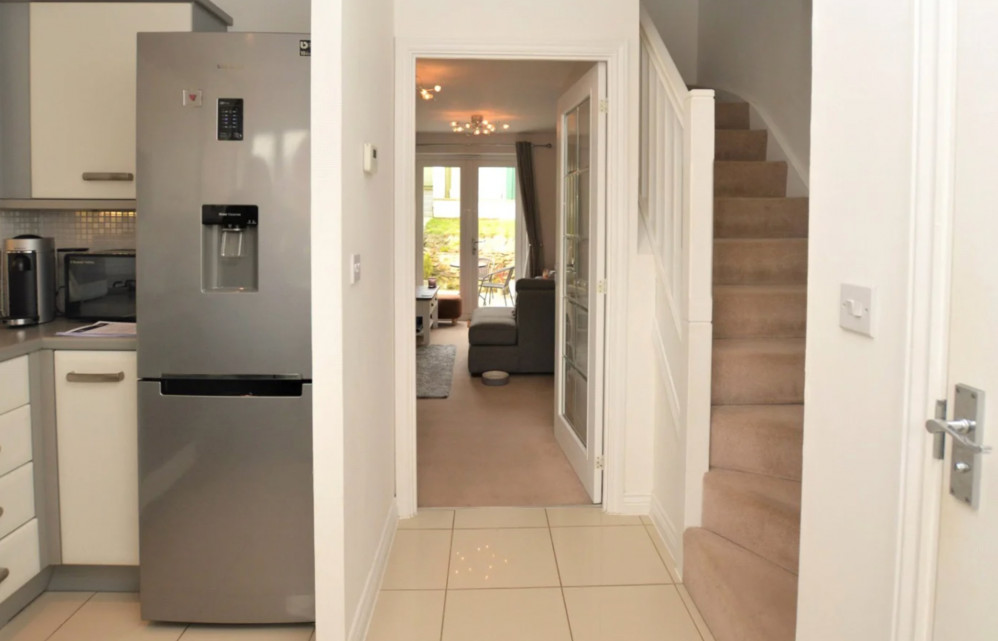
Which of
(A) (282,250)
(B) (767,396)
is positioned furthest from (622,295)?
(A) (282,250)

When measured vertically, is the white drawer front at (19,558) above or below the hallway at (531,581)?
above

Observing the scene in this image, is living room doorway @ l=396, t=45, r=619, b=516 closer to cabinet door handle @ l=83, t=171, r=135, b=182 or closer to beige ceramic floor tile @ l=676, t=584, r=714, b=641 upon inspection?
beige ceramic floor tile @ l=676, t=584, r=714, b=641

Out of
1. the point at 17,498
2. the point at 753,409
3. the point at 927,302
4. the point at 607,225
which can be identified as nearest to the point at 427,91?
the point at 607,225

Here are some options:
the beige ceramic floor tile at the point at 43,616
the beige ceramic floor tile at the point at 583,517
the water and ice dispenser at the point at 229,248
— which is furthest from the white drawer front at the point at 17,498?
the beige ceramic floor tile at the point at 583,517

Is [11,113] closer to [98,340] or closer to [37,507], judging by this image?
[98,340]

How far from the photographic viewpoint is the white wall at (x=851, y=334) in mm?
1396

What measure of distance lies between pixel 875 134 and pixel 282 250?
1758 mm

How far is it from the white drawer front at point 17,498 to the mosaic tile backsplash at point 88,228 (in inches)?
46.3

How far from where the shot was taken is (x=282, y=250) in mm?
2467

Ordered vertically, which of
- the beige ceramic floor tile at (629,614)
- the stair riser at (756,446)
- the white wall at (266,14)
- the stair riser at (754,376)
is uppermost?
the white wall at (266,14)

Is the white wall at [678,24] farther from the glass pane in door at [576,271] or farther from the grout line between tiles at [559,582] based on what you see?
the grout line between tiles at [559,582]

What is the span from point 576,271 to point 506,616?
2115 mm

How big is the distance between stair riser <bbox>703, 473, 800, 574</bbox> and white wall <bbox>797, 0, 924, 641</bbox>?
0.80 m

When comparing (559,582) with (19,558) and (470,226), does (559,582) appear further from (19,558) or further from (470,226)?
(470,226)
